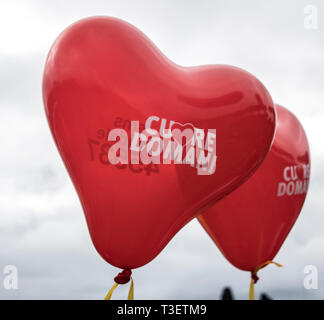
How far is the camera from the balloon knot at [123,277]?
3596mm

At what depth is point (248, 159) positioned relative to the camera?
375cm

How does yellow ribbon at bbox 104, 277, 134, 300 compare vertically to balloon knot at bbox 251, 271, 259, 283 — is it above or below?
above

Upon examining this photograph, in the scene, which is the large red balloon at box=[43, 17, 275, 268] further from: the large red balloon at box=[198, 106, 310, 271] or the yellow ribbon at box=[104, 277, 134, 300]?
the large red balloon at box=[198, 106, 310, 271]

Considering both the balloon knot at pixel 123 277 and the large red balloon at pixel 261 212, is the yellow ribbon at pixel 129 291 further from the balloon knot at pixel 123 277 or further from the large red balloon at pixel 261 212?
the large red balloon at pixel 261 212

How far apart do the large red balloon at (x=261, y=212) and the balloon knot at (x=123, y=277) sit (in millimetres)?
1473

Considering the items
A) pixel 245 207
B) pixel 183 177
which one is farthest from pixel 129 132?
pixel 245 207

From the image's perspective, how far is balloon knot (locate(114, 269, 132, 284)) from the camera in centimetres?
360

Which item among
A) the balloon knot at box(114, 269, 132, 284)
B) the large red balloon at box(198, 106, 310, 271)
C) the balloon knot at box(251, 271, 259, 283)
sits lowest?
the balloon knot at box(251, 271, 259, 283)

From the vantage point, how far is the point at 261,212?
474 centimetres

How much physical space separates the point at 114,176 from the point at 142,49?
97cm

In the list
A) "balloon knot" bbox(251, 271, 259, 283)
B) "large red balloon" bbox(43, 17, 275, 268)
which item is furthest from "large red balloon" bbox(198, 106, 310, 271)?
"large red balloon" bbox(43, 17, 275, 268)

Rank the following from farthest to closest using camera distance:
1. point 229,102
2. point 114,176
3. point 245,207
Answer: point 245,207 → point 229,102 → point 114,176

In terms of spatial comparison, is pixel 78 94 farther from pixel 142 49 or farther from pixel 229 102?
pixel 229 102

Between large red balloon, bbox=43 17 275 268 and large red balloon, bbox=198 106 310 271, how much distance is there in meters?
1.07
